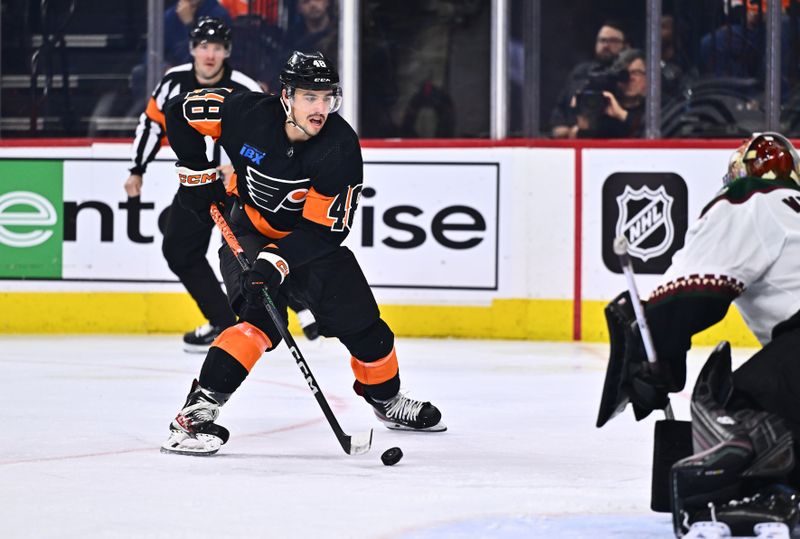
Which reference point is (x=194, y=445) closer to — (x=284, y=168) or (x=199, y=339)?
(x=284, y=168)

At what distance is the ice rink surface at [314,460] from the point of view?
266cm

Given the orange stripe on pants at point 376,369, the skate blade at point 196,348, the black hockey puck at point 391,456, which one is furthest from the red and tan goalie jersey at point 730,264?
the skate blade at point 196,348

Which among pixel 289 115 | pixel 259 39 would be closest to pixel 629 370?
pixel 289 115

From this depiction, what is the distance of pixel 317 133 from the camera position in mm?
3484

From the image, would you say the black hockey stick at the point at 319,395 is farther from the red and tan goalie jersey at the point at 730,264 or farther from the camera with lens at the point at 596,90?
the camera with lens at the point at 596,90

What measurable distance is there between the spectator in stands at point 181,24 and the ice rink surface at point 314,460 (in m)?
1.80

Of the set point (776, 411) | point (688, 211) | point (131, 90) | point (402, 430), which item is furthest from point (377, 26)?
point (776, 411)

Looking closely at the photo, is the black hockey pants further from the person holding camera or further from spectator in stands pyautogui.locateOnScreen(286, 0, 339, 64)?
the person holding camera

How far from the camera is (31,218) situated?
251 inches

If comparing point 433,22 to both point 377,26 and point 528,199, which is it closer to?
point 377,26

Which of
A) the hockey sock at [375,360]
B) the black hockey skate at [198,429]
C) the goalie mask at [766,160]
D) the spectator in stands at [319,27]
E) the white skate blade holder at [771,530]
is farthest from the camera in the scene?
the spectator in stands at [319,27]

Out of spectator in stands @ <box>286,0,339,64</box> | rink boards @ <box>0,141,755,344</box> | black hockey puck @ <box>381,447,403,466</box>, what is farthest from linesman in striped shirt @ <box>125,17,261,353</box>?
black hockey puck @ <box>381,447,403,466</box>

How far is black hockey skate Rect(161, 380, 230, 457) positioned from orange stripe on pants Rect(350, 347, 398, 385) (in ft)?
1.31

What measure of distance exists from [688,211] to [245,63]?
6.83 feet
